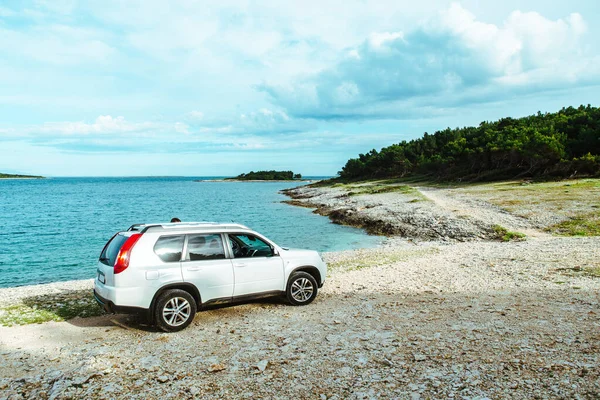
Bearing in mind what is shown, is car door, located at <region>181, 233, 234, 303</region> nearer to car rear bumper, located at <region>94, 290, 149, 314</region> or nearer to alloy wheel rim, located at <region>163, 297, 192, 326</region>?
alloy wheel rim, located at <region>163, 297, 192, 326</region>

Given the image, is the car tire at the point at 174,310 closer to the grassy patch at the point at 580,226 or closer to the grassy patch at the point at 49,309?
the grassy patch at the point at 49,309

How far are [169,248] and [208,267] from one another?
2.97ft

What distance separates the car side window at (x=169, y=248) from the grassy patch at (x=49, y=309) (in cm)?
322

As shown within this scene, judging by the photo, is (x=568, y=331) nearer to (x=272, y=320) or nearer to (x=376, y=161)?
(x=272, y=320)

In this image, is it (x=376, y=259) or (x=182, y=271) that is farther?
(x=376, y=259)

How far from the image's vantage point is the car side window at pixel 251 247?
9922 millimetres

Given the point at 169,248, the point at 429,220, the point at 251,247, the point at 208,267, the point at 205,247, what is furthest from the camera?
the point at 429,220

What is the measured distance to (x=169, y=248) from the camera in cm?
857

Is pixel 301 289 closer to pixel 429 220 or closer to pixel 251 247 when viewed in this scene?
pixel 251 247

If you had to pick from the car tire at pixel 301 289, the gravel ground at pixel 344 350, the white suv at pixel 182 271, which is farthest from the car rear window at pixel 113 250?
the car tire at pixel 301 289

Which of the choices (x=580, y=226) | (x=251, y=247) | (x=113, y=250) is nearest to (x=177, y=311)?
(x=113, y=250)

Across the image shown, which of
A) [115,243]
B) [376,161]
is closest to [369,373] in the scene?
[115,243]

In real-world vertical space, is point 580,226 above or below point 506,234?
above

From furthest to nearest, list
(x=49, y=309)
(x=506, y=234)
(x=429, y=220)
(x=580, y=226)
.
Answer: (x=429, y=220)
(x=580, y=226)
(x=506, y=234)
(x=49, y=309)
